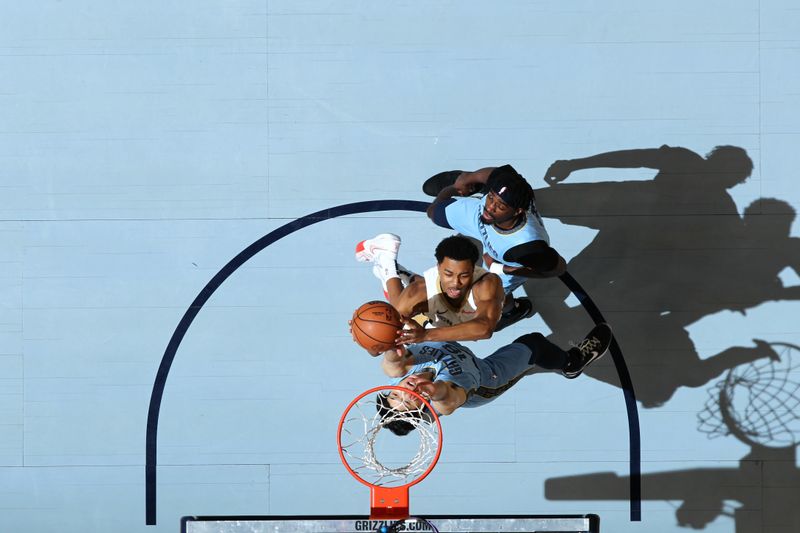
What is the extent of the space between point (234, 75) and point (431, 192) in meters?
1.82

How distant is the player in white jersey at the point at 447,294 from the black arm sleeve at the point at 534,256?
0.80 feet

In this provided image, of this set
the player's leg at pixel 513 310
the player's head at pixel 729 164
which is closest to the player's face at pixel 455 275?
the player's leg at pixel 513 310

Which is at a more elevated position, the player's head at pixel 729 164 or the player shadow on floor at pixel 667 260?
the player's head at pixel 729 164

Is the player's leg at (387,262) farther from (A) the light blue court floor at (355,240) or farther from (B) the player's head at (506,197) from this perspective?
(B) the player's head at (506,197)

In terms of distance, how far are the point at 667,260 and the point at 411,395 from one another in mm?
2636

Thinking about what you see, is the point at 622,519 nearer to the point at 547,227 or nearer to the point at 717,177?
the point at 547,227

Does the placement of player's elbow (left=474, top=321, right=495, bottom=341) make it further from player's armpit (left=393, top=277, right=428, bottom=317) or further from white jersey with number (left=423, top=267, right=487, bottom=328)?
player's armpit (left=393, top=277, right=428, bottom=317)

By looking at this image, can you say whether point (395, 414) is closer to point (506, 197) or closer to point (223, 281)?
point (506, 197)

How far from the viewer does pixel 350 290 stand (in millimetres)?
6297

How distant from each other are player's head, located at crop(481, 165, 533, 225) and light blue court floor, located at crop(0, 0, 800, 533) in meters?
1.14

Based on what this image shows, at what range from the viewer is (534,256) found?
536 cm

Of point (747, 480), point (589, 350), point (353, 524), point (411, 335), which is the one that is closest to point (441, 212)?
point (411, 335)

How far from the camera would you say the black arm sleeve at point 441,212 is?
5.79 m

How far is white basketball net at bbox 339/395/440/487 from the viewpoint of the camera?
5145 mm
